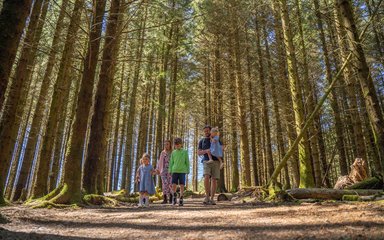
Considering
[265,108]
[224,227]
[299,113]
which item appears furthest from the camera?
[265,108]

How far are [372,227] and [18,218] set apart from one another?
15.9ft

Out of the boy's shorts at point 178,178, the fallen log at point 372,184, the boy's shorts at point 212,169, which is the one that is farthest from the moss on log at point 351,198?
the boy's shorts at point 178,178

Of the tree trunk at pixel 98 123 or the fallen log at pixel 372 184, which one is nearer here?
the fallen log at pixel 372 184

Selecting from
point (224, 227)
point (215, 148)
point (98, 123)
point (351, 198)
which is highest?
point (98, 123)

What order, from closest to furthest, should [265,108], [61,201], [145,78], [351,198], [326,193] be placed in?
[351,198] < [326,193] < [61,201] < [265,108] < [145,78]

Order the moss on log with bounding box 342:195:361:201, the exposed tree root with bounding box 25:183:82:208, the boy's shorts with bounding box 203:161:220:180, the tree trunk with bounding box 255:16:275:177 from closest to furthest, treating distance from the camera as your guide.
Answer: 1. the moss on log with bounding box 342:195:361:201
2. the exposed tree root with bounding box 25:183:82:208
3. the boy's shorts with bounding box 203:161:220:180
4. the tree trunk with bounding box 255:16:275:177

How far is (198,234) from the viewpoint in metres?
3.34

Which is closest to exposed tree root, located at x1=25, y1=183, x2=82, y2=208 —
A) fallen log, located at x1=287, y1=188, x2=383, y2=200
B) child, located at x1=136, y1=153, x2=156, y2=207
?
child, located at x1=136, y1=153, x2=156, y2=207

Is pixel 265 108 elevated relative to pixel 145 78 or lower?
lower

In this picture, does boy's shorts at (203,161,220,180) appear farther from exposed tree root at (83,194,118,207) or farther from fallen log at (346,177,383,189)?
fallen log at (346,177,383,189)

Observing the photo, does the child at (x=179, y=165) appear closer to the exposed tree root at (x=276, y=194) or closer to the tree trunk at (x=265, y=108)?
the exposed tree root at (x=276, y=194)

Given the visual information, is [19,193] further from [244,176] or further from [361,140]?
[361,140]

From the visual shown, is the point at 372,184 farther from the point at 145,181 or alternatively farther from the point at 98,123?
the point at 98,123

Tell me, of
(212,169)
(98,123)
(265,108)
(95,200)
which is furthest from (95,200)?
(265,108)
